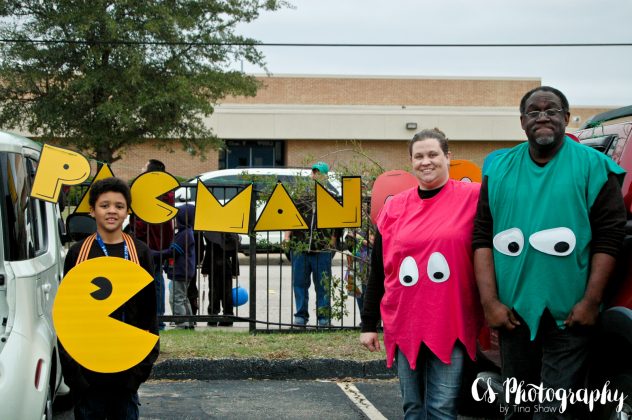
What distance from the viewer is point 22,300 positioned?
4.45 m

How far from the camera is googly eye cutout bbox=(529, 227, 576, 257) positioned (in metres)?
3.72

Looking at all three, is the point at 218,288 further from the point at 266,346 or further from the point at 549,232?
the point at 549,232

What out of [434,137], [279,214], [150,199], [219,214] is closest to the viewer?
[434,137]

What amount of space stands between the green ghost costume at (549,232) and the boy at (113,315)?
5.81 feet

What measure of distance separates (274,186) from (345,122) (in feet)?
93.3

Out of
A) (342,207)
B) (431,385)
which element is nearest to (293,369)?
(342,207)

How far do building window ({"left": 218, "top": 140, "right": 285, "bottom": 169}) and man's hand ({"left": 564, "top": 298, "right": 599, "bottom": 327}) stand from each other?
33.6 meters

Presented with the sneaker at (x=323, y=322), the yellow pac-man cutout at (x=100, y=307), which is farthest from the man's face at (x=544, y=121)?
the sneaker at (x=323, y=322)

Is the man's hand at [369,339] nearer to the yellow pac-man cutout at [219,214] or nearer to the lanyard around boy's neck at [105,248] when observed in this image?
the lanyard around boy's neck at [105,248]

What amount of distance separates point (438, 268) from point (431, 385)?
0.57 meters

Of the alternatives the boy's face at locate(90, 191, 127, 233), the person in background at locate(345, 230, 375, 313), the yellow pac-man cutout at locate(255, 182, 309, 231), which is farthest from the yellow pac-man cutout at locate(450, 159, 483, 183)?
the boy's face at locate(90, 191, 127, 233)

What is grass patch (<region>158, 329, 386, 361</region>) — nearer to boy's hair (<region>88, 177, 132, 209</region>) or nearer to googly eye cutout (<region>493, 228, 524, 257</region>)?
boy's hair (<region>88, 177, 132, 209</region>)

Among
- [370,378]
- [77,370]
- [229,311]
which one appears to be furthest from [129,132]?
[77,370]

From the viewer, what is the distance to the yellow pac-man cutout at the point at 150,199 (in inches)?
209
